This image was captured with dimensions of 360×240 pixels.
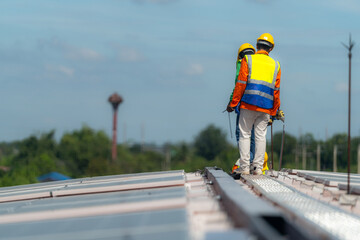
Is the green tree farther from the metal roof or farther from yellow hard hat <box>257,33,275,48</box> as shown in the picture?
the metal roof

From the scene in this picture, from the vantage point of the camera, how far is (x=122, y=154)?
100812 mm

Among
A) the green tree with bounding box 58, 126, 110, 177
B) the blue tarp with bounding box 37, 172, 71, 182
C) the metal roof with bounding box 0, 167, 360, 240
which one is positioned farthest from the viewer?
the green tree with bounding box 58, 126, 110, 177

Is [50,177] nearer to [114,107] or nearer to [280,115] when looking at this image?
[114,107]

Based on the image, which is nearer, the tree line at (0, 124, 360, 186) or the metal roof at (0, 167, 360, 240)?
the metal roof at (0, 167, 360, 240)

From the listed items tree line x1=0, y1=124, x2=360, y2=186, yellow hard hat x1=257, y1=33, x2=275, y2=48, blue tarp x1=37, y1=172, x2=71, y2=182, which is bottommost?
blue tarp x1=37, y1=172, x2=71, y2=182

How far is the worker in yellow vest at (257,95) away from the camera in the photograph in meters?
9.06

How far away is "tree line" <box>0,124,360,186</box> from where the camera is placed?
82.6m

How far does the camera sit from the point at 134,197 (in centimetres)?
611

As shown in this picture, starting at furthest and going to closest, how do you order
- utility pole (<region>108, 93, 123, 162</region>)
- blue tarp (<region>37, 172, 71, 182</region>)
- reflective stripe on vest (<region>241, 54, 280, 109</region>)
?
utility pole (<region>108, 93, 123, 162</region>) → blue tarp (<region>37, 172, 71, 182</region>) → reflective stripe on vest (<region>241, 54, 280, 109</region>)

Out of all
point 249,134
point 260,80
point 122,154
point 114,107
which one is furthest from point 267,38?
point 122,154

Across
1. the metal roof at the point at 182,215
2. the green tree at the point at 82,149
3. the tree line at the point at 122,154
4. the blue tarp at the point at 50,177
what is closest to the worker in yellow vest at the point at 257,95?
the metal roof at the point at 182,215

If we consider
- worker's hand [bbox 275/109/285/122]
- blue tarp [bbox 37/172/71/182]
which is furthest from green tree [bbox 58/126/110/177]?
worker's hand [bbox 275/109/285/122]

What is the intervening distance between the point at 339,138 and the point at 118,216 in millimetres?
82388

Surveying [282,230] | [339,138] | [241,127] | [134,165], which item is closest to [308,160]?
[339,138]
